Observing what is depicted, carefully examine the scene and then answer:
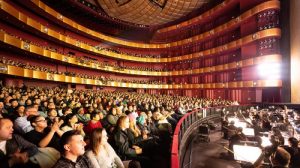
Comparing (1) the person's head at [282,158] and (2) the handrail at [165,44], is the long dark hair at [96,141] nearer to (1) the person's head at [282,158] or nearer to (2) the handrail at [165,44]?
(1) the person's head at [282,158]

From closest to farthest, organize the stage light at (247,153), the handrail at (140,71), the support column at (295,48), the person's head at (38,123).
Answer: the person's head at (38,123) → the stage light at (247,153) → the handrail at (140,71) → the support column at (295,48)

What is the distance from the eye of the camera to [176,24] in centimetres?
2864

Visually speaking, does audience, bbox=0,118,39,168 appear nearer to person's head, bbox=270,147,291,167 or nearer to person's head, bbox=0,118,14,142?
person's head, bbox=0,118,14,142

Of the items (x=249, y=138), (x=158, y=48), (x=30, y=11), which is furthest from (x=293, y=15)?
(x=30, y=11)

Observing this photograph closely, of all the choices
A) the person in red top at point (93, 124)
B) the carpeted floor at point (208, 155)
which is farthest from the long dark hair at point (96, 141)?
the carpeted floor at point (208, 155)

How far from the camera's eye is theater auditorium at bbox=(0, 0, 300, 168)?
301 cm

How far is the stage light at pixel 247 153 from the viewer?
4000mm

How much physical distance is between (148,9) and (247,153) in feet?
83.0

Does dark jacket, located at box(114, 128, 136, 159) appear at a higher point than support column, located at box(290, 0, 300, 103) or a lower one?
lower

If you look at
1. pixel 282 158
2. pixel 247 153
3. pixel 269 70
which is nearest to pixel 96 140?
pixel 282 158

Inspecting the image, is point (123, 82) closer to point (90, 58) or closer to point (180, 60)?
point (90, 58)

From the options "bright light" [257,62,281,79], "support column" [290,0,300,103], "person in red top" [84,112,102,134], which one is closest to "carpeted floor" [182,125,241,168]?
"person in red top" [84,112,102,134]

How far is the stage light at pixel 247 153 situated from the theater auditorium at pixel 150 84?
0.02 m

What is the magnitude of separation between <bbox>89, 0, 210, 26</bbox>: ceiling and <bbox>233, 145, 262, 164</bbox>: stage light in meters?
23.3
